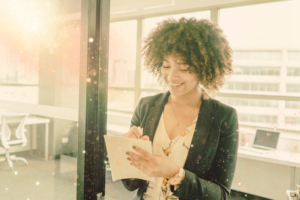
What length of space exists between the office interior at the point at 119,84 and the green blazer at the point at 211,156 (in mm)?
257

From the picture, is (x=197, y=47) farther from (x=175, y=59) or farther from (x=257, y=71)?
(x=257, y=71)

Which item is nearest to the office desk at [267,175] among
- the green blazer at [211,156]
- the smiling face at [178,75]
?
the green blazer at [211,156]

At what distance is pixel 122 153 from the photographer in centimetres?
68

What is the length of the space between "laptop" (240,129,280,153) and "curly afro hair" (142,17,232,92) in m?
1.84

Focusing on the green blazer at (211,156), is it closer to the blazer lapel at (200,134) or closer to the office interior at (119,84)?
the blazer lapel at (200,134)

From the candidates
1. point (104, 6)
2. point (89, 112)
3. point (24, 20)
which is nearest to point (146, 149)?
point (89, 112)

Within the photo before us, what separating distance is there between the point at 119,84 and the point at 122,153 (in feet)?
10.5

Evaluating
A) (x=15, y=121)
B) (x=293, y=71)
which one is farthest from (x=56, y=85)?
(x=293, y=71)

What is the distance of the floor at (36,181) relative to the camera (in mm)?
1111

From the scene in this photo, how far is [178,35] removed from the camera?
2.56 ft

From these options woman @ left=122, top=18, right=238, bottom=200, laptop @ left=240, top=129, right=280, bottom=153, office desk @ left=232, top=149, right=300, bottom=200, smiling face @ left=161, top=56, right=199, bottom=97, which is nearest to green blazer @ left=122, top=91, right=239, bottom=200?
woman @ left=122, top=18, right=238, bottom=200

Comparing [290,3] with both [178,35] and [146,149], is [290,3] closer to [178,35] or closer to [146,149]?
[178,35]

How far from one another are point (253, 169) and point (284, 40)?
1.60 m

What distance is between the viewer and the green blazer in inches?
27.9
